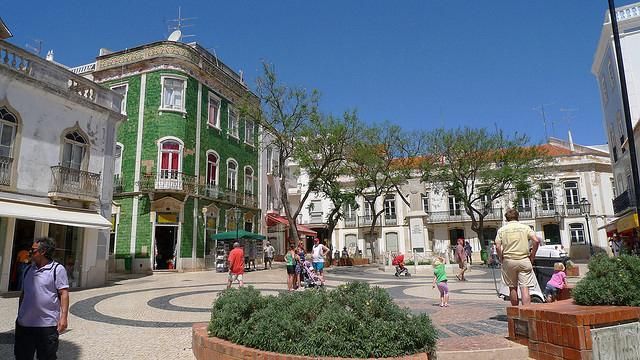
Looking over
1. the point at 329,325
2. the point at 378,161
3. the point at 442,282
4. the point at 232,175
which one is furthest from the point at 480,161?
the point at 329,325

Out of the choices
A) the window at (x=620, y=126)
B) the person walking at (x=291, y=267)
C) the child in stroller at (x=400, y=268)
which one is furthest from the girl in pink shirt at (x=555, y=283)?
the window at (x=620, y=126)

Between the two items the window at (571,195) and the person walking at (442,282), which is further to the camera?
the window at (571,195)

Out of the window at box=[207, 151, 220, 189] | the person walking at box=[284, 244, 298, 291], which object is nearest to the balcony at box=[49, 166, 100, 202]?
the person walking at box=[284, 244, 298, 291]

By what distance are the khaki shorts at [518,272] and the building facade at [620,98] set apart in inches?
771

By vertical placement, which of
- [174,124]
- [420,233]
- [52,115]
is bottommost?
[420,233]

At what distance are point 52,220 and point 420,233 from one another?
18958 millimetres

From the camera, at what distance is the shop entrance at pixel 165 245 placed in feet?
79.7

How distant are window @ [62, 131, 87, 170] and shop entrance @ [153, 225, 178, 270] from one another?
347 inches

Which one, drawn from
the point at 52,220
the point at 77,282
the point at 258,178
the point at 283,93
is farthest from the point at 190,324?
the point at 258,178

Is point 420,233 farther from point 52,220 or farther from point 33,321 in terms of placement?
point 33,321

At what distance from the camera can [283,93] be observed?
977 inches

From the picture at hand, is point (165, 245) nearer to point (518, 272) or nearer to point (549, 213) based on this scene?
point (518, 272)

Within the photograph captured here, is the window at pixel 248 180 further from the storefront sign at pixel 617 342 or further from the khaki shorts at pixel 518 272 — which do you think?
the storefront sign at pixel 617 342

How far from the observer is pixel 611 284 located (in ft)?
15.4
